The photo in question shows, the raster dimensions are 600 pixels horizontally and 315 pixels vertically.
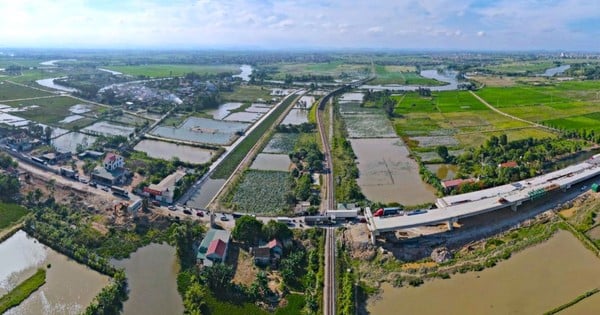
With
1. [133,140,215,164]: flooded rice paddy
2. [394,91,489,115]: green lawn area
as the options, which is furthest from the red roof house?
[394,91,489,115]: green lawn area

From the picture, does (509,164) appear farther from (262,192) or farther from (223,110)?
(223,110)

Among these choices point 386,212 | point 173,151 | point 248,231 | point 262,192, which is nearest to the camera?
point 248,231

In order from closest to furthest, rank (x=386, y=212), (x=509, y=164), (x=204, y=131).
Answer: (x=386, y=212) → (x=509, y=164) → (x=204, y=131)

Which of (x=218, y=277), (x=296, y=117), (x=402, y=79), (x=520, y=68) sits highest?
(x=520, y=68)

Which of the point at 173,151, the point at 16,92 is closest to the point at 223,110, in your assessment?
the point at 173,151

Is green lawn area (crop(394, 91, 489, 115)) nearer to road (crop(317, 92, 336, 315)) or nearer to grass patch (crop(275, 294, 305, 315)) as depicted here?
road (crop(317, 92, 336, 315))

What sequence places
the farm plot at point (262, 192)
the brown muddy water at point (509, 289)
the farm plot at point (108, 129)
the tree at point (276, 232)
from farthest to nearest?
the farm plot at point (108, 129)
the farm plot at point (262, 192)
the tree at point (276, 232)
the brown muddy water at point (509, 289)

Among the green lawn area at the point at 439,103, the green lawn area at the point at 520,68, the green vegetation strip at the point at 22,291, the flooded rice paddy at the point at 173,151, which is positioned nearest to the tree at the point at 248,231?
the green vegetation strip at the point at 22,291

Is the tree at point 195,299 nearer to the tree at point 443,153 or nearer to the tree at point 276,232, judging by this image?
the tree at point 276,232
